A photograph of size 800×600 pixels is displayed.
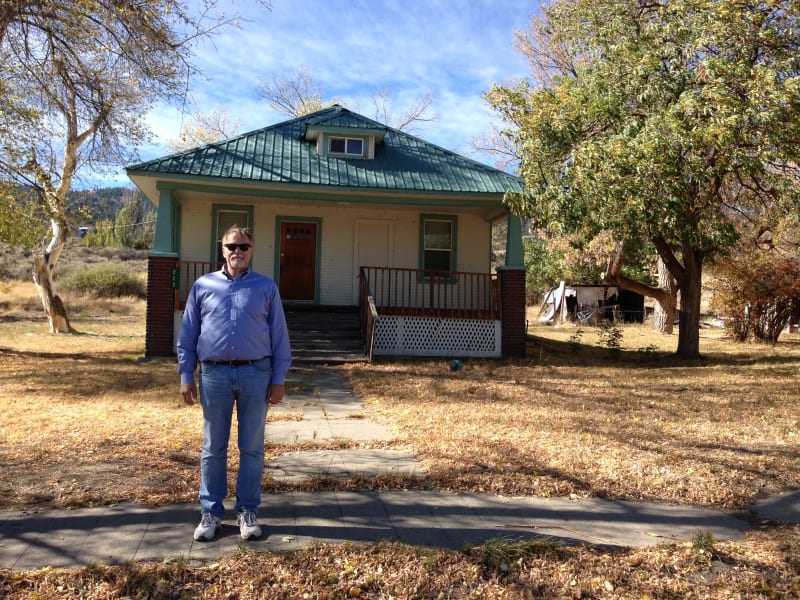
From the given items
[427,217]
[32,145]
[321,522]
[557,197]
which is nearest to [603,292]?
[427,217]

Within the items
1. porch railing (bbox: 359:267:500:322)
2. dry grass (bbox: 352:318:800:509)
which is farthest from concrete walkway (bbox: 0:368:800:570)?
porch railing (bbox: 359:267:500:322)

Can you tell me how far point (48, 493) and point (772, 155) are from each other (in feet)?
32.6

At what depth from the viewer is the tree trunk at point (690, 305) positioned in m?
15.1

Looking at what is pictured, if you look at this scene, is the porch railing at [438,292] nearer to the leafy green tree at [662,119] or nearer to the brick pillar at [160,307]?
the leafy green tree at [662,119]

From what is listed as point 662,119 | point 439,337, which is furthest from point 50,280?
point 662,119

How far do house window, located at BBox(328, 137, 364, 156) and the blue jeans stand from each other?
11614 mm

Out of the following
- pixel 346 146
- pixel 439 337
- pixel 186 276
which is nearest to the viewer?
pixel 439 337

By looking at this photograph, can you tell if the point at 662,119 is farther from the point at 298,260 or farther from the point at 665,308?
the point at 665,308

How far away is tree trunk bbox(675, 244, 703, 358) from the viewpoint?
15.1 meters

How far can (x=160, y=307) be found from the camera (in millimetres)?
12789

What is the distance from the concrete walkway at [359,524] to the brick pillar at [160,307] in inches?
332

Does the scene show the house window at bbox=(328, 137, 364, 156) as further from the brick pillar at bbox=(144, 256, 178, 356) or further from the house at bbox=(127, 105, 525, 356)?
the brick pillar at bbox=(144, 256, 178, 356)

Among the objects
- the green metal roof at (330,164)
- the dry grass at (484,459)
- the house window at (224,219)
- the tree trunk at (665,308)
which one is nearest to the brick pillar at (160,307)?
the dry grass at (484,459)

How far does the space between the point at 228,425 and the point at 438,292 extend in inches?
450
